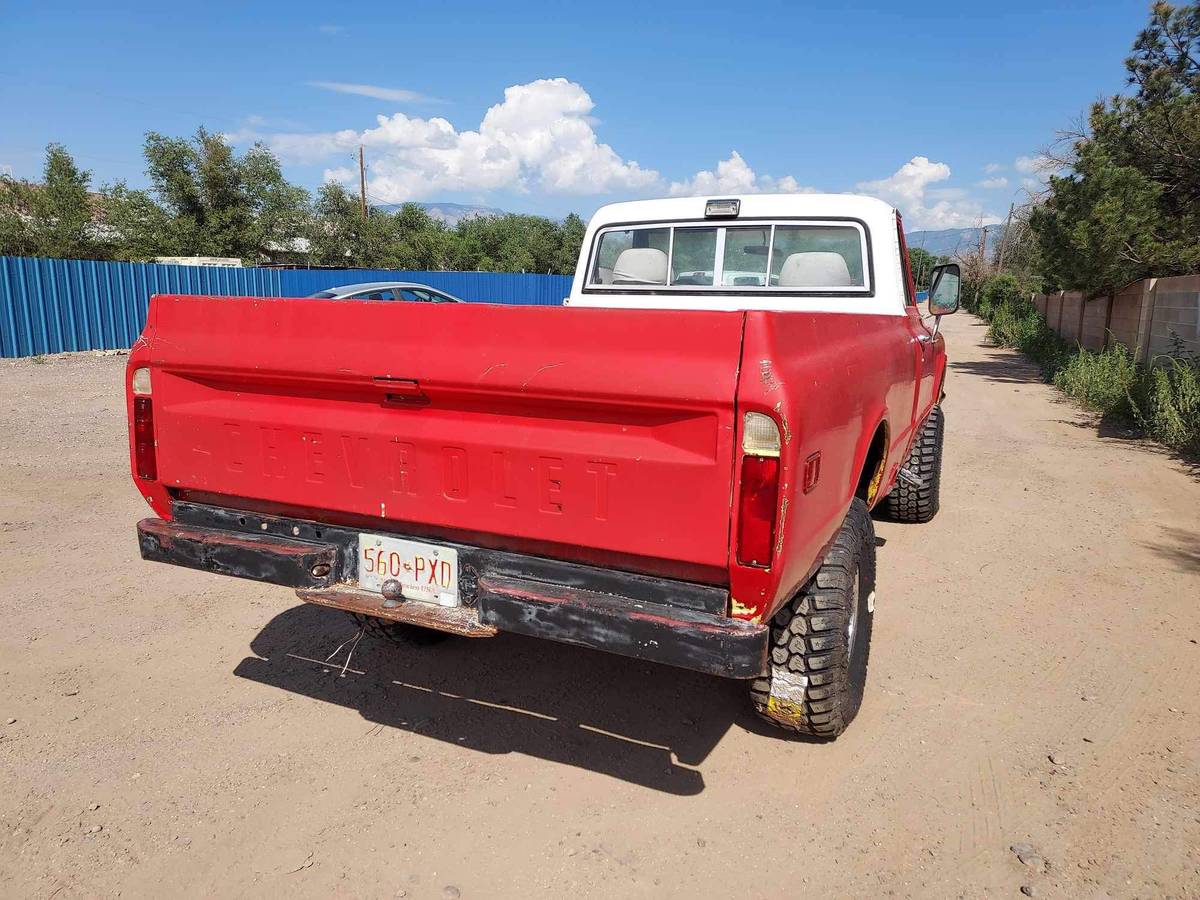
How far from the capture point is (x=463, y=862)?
2475 mm

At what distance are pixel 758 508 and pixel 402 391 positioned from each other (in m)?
1.17

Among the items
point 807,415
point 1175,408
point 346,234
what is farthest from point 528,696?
point 346,234

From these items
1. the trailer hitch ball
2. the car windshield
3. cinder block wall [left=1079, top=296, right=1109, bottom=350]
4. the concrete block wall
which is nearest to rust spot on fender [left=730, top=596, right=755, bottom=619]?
the trailer hitch ball

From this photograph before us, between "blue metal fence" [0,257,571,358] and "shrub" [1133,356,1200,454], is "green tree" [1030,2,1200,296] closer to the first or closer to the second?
"shrub" [1133,356,1200,454]

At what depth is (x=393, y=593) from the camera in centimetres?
271

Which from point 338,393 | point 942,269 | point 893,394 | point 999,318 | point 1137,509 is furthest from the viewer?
point 999,318

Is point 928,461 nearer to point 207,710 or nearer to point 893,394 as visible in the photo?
point 893,394

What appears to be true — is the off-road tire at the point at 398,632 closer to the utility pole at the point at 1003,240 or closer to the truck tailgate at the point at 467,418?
the truck tailgate at the point at 467,418

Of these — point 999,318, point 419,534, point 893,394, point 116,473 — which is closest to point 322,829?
point 419,534

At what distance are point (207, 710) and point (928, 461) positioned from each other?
474 centimetres

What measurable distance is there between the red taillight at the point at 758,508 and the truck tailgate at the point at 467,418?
0.18 feet

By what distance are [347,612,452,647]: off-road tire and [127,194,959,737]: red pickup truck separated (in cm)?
95

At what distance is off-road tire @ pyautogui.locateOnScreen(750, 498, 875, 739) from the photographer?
272cm

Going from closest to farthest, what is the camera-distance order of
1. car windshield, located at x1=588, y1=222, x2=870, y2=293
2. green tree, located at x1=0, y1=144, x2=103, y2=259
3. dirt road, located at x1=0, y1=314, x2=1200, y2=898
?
dirt road, located at x1=0, y1=314, x2=1200, y2=898 → car windshield, located at x1=588, y1=222, x2=870, y2=293 → green tree, located at x1=0, y1=144, x2=103, y2=259
